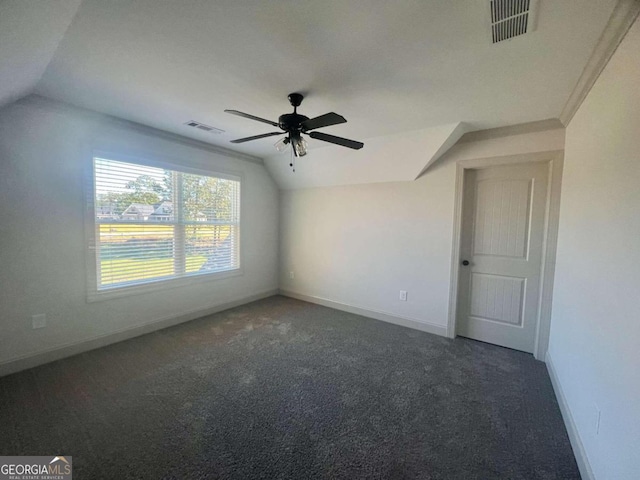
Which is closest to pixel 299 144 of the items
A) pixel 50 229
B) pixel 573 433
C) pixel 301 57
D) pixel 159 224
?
pixel 301 57

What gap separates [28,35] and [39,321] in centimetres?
247

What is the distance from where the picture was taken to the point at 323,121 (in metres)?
1.99

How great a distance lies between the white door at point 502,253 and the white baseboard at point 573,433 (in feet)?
2.19

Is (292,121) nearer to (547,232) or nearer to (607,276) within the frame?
(607,276)

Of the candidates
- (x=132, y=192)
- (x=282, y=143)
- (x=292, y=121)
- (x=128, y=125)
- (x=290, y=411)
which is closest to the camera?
(x=290, y=411)

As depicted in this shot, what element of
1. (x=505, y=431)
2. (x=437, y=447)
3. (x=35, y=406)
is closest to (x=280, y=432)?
(x=437, y=447)

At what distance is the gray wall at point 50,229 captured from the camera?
92.4 inches

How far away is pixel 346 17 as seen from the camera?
4.53 feet

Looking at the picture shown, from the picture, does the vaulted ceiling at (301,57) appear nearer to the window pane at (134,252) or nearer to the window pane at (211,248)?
the window pane at (134,252)

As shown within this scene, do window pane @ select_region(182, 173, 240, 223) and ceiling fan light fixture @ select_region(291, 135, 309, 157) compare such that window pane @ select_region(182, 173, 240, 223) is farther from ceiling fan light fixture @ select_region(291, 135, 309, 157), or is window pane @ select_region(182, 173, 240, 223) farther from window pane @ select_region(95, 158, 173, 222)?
ceiling fan light fixture @ select_region(291, 135, 309, 157)

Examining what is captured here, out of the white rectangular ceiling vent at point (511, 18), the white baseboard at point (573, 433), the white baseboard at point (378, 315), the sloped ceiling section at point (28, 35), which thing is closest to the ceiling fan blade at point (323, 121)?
the white rectangular ceiling vent at point (511, 18)

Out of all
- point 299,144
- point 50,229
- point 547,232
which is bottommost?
point 50,229

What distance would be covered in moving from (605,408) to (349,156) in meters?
3.25

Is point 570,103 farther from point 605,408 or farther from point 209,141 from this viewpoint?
point 209,141
